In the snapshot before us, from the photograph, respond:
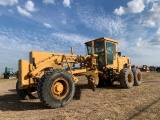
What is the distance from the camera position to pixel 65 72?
27.9ft

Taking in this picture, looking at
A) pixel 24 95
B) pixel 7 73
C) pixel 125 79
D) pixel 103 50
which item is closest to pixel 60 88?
pixel 24 95

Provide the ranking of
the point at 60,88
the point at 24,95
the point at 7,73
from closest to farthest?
1. the point at 60,88
2. the point at 24,95
3. the point at 7,73

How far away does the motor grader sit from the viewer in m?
7.93

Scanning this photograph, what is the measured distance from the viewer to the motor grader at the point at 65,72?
793cm

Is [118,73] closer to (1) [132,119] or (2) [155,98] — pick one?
(2) [155,98]

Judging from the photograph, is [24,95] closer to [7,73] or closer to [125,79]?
[125,79]

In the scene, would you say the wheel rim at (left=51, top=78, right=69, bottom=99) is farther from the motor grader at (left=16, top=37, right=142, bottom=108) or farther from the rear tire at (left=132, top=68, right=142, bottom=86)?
the rear tire at (left=132, top=68, right=142, bottom=86)

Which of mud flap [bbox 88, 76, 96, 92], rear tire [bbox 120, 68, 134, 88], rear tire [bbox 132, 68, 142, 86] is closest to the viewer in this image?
mud flap [bbox 88, 76, 96, 92]

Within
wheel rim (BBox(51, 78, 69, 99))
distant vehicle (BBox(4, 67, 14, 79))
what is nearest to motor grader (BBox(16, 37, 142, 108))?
wheel rim (BBox(51, 78, 69, 99))

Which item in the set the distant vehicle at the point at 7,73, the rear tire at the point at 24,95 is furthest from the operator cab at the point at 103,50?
the distant vehicle at the point at 7,73

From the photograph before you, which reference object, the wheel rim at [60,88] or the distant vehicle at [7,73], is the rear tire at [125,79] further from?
the distant vehicle at [7,73]

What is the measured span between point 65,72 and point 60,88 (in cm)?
61

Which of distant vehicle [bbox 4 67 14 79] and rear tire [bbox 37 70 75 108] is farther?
distant vehicle [bbox 4 67 14 79]

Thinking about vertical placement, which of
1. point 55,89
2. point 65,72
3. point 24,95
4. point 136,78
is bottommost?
point 24,95
